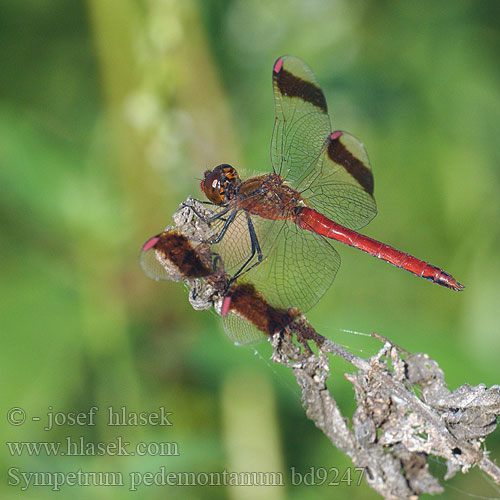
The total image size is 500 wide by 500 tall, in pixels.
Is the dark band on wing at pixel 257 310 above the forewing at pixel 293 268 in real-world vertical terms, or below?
below

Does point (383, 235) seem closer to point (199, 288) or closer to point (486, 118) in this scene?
point (486, 118)

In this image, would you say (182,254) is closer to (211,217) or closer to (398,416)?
(211,217)

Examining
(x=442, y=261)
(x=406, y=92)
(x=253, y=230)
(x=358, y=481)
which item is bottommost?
(x=358, y=481)

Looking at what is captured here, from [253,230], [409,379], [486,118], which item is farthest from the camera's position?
[486,118]

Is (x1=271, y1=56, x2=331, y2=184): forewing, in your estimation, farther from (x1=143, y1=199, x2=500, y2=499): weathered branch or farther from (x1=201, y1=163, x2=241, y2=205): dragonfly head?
(x1=143, y1=199, x2=500, y2=499): weathered branch

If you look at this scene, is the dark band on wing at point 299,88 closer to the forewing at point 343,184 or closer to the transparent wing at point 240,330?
the forewing at point 343,184

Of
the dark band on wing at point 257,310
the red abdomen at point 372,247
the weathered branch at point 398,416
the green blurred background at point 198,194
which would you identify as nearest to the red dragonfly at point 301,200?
the red abdomen at point 372,247

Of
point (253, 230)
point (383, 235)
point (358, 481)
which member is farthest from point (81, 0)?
point (358, 481)
